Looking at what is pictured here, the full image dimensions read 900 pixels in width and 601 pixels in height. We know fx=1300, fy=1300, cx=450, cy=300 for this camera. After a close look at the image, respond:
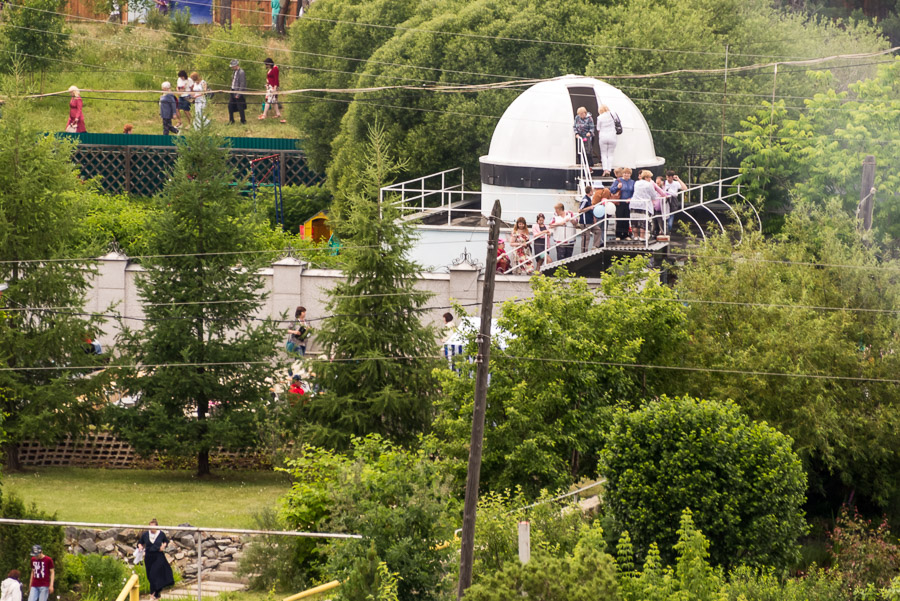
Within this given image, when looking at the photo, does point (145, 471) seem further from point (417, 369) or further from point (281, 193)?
point (281, 193)

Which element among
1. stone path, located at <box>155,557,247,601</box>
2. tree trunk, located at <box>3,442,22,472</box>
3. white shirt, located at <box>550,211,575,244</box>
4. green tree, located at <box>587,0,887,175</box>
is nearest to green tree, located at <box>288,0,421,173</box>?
green tree, located at <box>587,0,887,175</box>

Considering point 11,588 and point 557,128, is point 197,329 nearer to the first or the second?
point 11,588

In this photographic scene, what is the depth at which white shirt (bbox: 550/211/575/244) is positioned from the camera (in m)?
33.2

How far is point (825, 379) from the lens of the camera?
2598 cm

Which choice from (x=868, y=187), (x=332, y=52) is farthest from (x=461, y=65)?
(x=868, y=187)

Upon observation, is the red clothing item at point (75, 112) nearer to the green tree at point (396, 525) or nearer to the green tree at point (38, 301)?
the green tree at point (38, 301)

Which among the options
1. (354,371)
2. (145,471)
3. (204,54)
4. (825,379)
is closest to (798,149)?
(825,379)

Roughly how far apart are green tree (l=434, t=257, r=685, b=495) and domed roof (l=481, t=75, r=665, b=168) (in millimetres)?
11081

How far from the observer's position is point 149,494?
27.4 meters

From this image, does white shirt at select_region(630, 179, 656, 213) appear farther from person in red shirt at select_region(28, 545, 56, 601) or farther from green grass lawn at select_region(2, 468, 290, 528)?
person in red shirt at select_region(28, 545, 56, 601)

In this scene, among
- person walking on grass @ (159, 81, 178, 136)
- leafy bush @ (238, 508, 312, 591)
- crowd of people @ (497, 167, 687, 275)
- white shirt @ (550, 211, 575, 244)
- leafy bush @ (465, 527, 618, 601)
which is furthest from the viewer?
person walking on grass @ (159, 81, 178, 136)

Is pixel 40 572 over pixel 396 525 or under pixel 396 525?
under

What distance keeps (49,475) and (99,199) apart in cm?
1890

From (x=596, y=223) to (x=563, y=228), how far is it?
123 cm
